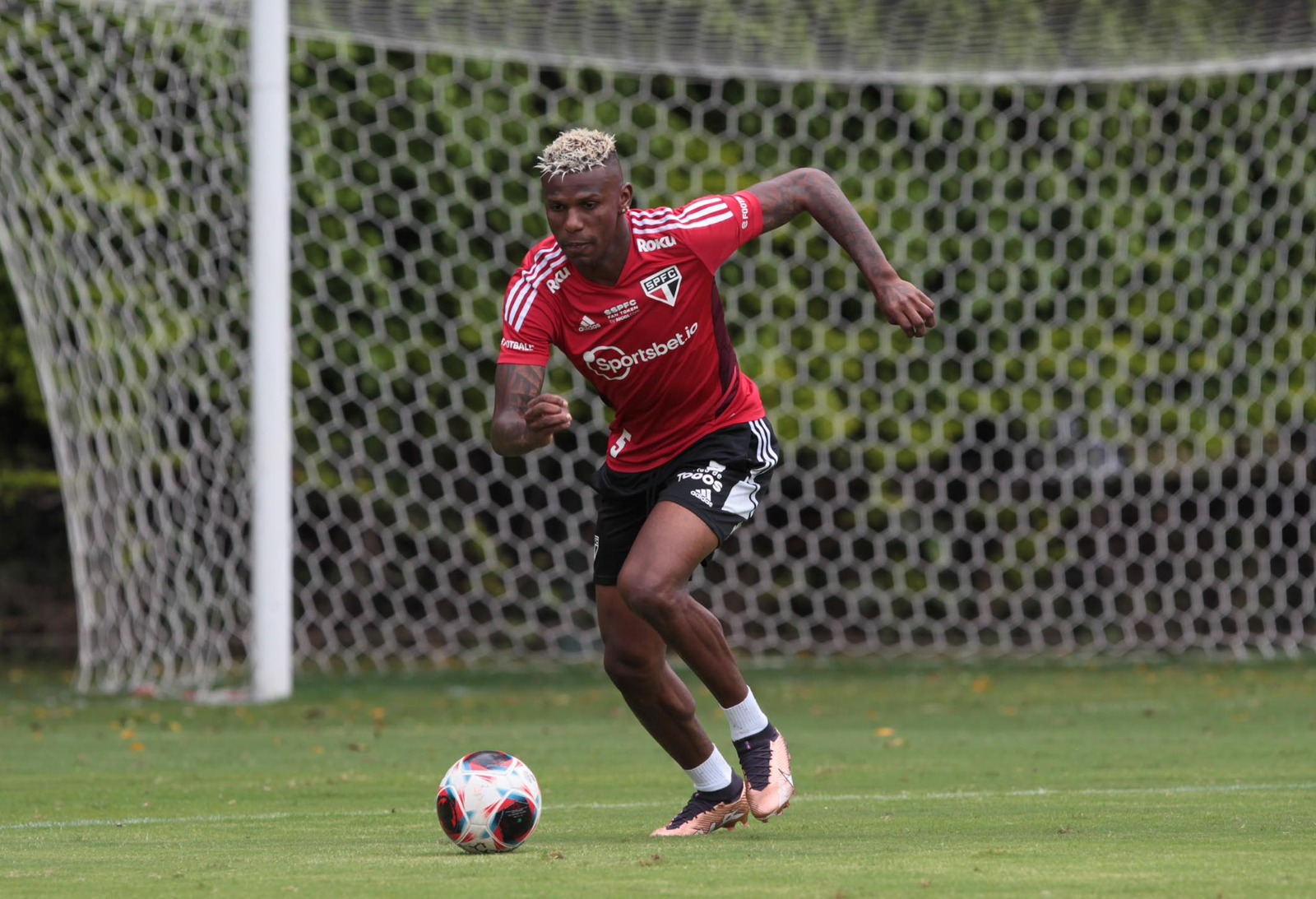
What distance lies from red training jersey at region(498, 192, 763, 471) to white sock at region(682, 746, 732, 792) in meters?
1.03

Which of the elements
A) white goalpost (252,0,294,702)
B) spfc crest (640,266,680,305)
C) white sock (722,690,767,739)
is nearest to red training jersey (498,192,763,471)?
spfc crest (640,266,680,305)

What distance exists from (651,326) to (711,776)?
4.99 ft

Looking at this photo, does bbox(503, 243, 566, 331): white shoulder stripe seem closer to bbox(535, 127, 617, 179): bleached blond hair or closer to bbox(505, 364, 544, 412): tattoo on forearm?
bbox(505, 364, 544, 412): tattoo on forearm

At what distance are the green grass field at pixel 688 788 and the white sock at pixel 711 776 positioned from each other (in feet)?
0.59

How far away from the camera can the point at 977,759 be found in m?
8.20

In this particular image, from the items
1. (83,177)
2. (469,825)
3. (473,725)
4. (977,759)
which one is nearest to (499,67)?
(83,177)

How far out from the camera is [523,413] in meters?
5.57

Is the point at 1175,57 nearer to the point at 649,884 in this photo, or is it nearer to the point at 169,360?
the point at 169,360

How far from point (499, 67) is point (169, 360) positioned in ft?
10.4

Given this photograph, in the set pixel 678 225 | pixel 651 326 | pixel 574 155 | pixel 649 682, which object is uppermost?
pixel 574 155

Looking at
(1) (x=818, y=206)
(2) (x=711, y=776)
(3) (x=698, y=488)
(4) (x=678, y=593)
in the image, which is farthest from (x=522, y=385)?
(2) (x=711, y=776)

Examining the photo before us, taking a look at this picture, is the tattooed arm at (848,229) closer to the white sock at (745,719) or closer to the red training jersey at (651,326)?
the red training jersey at (651,326)

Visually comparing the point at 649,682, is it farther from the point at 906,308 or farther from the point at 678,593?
the point at 906,308

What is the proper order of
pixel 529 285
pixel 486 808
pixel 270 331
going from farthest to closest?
1. pixel 270 331
2. pixel 529 285
3. pixel 486 808
